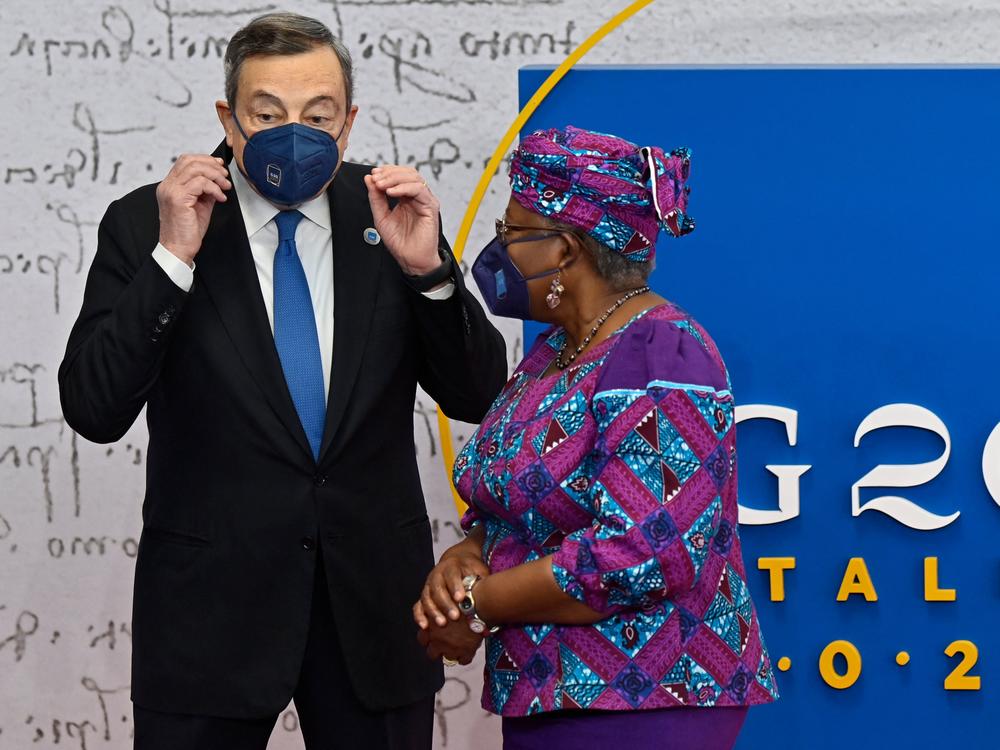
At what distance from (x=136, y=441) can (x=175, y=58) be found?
89 centimetres

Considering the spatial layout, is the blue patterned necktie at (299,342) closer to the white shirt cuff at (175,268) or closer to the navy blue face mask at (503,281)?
the white shirt cuff at (175,268)

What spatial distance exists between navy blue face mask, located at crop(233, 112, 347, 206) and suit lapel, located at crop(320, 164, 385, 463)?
12 cm

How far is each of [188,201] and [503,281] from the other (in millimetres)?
485

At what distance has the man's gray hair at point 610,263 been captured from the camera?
1.75 meters

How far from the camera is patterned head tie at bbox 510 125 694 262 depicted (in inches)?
67.3

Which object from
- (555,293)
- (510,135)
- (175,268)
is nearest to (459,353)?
(555,293)

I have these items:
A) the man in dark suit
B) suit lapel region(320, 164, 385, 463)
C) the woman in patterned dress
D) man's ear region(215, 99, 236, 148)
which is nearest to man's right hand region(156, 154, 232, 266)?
the man in dark suit

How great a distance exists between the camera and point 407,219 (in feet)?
6.72

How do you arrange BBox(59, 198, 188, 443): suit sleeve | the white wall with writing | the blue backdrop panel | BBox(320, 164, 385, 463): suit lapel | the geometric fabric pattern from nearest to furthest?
the geometric fabric pattern, BBox(59, 198, 188, 443): suit sleeve, BBox(320, 164, 385, 463): suit lapel, the blue backdrop panel, the white wall with writing

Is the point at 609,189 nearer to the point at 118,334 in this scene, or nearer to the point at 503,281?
the point at 503,281

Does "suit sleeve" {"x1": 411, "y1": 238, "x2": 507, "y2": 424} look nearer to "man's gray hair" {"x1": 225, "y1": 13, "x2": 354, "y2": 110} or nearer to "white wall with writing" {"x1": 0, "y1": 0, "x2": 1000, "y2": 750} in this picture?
"man's gray hair" {"x1": 225, "y1": 13, "x2": 354, "y2": 110}

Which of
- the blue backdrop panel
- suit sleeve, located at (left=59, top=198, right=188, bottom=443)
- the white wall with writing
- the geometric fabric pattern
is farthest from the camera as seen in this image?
the white wall with writing

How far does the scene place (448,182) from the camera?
307cm

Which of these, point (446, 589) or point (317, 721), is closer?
point (446, 589)
